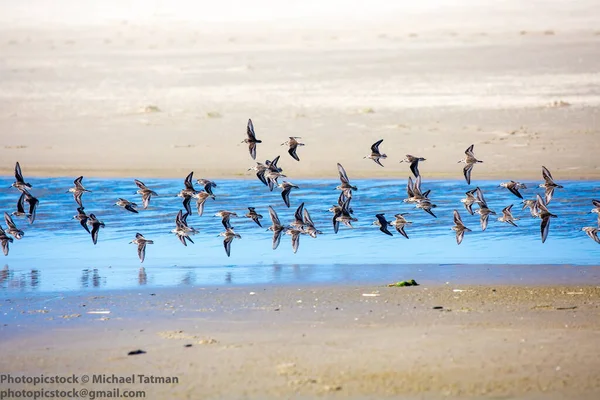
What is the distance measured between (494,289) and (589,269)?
6.40ft

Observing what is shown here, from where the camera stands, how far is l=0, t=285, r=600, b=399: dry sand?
359 inches

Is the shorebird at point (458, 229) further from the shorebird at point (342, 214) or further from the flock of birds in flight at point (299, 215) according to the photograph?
the shorebird at point (342, 214)

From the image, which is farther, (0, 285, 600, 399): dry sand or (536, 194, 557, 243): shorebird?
(536, 194, 557, 243): shorebird

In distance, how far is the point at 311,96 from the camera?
3175cm

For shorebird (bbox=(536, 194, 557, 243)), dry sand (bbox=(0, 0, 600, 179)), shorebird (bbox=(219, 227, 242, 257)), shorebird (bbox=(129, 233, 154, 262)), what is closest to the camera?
shorebird (bbox=(129, 233, 154, 262))

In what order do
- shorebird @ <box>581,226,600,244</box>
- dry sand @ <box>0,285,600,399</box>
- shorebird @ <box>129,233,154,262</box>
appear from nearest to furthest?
dry sand @ <box>0,285,600,399</box> → shorebird @ <box>129,233,154,262</box> → shorebird @ <box>581,226,600,244</box>

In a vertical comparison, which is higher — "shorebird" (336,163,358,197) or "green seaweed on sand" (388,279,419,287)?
"shorebird" (336,163,358,197)

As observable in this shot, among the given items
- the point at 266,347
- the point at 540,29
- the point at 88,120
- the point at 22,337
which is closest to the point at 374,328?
the point at 266,347

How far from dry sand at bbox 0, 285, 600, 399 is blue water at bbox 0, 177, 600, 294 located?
129 centimetres

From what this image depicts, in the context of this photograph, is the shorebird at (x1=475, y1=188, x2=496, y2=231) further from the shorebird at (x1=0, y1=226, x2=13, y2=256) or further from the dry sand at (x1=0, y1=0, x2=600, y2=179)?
the shorebird at (x1=0, y1=226, x2=13, y2=256)

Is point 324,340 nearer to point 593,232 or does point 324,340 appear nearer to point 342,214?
point 342,214

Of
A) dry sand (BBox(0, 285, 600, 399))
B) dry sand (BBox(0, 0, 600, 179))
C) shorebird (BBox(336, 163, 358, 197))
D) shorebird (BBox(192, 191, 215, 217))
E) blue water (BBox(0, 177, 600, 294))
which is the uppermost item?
dry sand (BBox(0, 0, 600, 179))

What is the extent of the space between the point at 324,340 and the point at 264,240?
650 centimetres

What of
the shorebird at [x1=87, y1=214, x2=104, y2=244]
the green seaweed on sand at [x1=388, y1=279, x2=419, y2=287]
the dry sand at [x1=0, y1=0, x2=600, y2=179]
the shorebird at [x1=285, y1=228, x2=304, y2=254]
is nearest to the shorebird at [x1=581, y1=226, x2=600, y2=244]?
the green seaweed on sand at [x1=388, y1=279, x2=419, y2=287]
